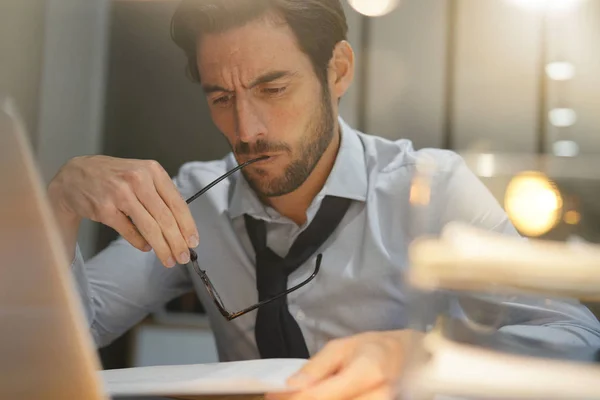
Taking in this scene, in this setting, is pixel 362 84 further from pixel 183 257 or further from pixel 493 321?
pixel 493 321

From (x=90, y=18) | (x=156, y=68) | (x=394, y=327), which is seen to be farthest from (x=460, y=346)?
(x=90, y=18)

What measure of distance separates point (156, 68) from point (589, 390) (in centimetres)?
79

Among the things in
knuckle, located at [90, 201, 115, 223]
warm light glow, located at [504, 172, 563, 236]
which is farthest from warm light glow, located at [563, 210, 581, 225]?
knuckle, located at [90, 201, 115, 223]

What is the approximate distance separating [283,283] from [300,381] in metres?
0.33

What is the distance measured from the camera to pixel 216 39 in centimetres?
88

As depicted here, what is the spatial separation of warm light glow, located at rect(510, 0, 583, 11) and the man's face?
322 millimetres

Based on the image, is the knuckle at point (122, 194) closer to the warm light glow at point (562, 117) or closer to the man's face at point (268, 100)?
the man's face at point (268, 100)

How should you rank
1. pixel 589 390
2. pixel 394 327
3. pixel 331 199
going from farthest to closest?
pixel 331 199 < pixel 394 327 < pixel 589 390

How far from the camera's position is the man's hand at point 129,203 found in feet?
2.48

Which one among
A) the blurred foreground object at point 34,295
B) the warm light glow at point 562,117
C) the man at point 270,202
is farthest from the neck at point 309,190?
the blurred foreground object at point 34,295

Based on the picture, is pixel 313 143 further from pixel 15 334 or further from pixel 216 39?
pixel 15 334

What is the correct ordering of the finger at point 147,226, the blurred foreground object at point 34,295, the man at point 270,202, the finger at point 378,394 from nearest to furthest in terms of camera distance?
the blurred foreground object at point 34,295
the finger at point 378,394
the finger at point 147,226
the man at point 270,202

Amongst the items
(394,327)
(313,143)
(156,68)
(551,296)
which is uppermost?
(156,68)

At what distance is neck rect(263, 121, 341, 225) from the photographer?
94cm
